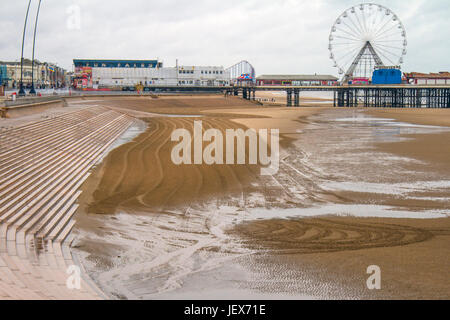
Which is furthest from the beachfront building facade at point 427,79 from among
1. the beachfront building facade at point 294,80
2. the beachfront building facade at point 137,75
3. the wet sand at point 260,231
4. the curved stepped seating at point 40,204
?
the curved stepped seating at point 40,204

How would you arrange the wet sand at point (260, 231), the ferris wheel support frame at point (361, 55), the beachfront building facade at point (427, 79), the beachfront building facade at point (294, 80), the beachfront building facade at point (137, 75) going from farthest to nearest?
1. the beachfront building facade at point (294, 80)
2. the beachfront building facade at point (427, 79)
3. the beachfront building facade at point (137, 75)
4. the ferris wheel support frame at point (361, 55)
5. the wet sand at point (260, 231)

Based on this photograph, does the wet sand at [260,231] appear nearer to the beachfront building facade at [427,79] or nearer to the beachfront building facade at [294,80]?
the beachfront building facade at [427,79]

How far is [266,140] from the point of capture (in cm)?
2806

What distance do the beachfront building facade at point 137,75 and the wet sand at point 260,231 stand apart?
75.8 meters

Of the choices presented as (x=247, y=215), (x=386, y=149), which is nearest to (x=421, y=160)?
(x=386, y=149)

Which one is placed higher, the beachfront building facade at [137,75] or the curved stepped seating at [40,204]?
the beachfront building facade at [137,75]

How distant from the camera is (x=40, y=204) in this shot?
12.6m

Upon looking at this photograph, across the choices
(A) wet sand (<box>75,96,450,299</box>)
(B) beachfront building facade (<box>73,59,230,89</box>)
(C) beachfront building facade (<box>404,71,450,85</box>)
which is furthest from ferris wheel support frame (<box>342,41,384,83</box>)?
(A) wet sand (<box>75,96,450,299</box>)

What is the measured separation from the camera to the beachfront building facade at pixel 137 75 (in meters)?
95.3

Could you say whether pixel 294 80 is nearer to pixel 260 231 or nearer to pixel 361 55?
pixel 361 55

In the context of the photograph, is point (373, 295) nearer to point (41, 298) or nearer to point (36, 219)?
point (41, 298)

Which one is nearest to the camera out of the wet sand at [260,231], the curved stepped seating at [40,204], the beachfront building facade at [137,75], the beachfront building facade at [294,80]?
the curved stepped seating at [40,204]

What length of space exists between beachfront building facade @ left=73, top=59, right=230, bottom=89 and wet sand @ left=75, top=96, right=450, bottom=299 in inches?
2984
